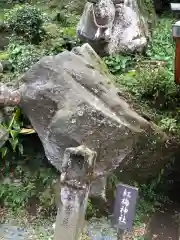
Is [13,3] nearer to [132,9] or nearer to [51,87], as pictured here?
[132,9]

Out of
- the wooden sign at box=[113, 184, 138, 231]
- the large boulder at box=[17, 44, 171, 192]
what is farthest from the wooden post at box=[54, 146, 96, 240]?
the large boulder at box=[17, 44, 171, 192]

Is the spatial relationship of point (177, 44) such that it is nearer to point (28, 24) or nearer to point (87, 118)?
point (87, 118)

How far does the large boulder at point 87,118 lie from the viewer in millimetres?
7797

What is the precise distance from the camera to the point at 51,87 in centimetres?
818

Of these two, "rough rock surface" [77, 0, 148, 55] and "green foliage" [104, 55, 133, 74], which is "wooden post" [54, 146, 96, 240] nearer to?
"green foliage" [104, 55, 133, 74]

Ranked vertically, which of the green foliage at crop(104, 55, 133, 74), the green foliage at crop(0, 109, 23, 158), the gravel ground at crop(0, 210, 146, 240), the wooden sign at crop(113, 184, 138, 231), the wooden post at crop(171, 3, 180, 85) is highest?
the wooden post at crop(171, 3, 180, 85)

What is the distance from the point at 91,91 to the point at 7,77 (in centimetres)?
245

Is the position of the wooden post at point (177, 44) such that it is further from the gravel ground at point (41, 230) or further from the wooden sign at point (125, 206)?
the wooden sign at point (125, 206)

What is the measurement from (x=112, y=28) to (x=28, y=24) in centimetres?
238

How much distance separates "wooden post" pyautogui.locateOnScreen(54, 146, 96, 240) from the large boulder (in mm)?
1850

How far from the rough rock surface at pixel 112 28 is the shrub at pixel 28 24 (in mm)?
1473

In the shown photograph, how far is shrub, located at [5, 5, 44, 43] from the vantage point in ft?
39.2

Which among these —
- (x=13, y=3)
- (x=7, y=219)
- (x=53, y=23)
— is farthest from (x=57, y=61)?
(x=13, y=3)

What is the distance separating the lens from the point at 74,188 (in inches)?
232
